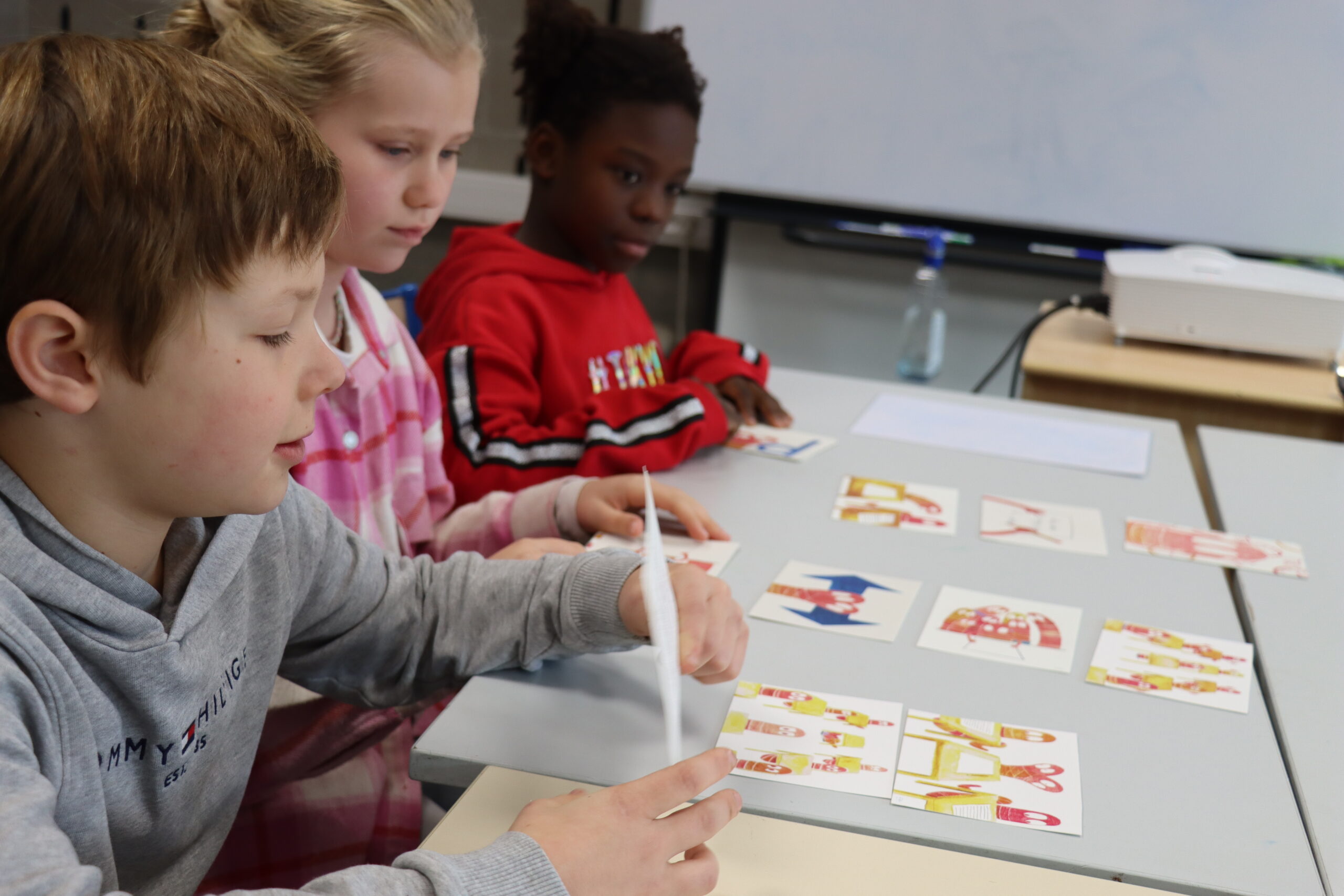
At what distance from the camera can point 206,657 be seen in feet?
2.26

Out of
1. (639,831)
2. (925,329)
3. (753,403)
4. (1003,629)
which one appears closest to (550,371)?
(753,403)

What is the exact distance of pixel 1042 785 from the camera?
719 millimetres

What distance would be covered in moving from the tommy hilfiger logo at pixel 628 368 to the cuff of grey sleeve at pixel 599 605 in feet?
2.03

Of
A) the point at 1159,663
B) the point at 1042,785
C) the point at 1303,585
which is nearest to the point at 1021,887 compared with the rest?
the point at 1042,785

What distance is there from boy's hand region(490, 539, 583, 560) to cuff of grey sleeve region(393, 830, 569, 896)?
42cm

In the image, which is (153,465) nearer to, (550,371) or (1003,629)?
(1003,629)

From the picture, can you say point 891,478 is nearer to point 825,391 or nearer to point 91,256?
point 825,391

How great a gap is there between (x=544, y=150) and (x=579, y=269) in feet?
0.61

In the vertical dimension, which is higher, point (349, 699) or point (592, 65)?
point (592, 65)

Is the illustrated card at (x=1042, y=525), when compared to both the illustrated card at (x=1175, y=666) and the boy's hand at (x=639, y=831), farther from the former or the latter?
the boy's hand at (x=639, y=831)

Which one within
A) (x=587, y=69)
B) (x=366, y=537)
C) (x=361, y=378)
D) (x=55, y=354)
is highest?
(x=587, y=69)

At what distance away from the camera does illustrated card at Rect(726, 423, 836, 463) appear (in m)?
1.36

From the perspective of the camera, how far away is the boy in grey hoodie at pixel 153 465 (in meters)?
0.53

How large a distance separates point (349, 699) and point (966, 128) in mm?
2234
